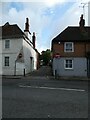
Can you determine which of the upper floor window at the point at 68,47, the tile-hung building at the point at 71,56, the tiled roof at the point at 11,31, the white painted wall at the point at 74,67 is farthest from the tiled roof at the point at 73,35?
the tiled roof at the point at 11,31

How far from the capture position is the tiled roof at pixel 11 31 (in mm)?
38931

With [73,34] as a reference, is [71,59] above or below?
below

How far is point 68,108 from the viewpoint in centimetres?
1070

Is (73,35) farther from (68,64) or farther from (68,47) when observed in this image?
(68,64)

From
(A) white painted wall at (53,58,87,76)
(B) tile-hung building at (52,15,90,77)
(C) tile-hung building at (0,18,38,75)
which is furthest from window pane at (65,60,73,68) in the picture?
(C) tile-hung building at (0,18,38,75)

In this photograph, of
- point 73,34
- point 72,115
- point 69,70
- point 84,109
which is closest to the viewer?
point 72,115

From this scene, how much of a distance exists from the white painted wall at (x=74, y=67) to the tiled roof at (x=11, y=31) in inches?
275

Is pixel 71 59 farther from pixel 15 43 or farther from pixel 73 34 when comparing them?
pixel 15 43

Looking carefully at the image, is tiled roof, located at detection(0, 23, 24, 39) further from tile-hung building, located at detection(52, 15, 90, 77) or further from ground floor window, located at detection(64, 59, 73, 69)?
ground floor window, located at detection(64, 59, 73, 69)

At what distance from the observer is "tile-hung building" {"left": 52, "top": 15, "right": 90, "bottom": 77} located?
3547 cm

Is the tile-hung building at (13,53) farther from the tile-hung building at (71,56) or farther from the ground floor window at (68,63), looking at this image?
the ground floor window at (68,63)

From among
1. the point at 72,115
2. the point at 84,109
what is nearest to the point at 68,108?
the point at 84,109

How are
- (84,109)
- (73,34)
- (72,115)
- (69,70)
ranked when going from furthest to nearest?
(73,34), (69,70), (84,109), (72,115)

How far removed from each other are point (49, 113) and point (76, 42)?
27.1m
